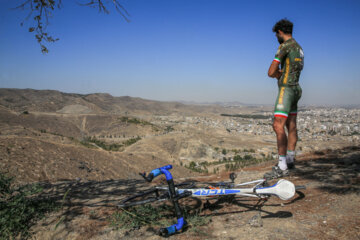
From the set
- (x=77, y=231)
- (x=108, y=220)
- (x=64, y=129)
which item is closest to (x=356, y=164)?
(x=108, y=220)

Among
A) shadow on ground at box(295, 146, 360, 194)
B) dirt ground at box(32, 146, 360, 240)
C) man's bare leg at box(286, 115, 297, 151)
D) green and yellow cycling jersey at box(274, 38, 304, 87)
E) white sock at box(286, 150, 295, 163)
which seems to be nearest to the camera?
dirt ground at box(32, 146, 360, 240)

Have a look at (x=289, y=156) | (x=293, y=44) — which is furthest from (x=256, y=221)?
(x=293, y=44)

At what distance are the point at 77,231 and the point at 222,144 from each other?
30.6 m

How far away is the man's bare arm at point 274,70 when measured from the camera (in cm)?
382

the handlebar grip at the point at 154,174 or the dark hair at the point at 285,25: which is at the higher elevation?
the dark hair at the point at 285,25

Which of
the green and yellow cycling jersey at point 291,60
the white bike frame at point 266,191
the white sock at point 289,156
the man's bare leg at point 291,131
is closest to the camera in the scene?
the white bike frame at point 266,191

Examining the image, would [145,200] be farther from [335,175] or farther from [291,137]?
[335,175]

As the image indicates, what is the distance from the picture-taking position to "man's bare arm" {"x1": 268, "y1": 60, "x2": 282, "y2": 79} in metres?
3.82

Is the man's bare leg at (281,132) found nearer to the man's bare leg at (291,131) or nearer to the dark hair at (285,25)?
the man's bare leg at (291,131)

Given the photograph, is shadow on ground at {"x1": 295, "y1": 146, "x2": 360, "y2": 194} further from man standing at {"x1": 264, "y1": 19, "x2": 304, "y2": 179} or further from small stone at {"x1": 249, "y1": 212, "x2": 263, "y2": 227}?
small stone at {"x1": 249, "y1": 212, "x2": 263, "y2": 227}

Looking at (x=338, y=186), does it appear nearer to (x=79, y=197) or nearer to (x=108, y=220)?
(x=108, y=220)

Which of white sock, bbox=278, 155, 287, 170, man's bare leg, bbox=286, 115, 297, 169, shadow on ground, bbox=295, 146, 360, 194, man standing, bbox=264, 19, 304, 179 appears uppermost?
man standing, bbox=264, 19, 304, 179

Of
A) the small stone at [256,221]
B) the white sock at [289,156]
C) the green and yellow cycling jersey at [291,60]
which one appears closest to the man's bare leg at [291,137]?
the white sock at [289,156]

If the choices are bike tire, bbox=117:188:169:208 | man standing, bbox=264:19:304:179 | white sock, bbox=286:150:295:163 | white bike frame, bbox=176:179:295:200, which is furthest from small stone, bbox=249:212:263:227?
white sock, bbox=286:150:295:163
